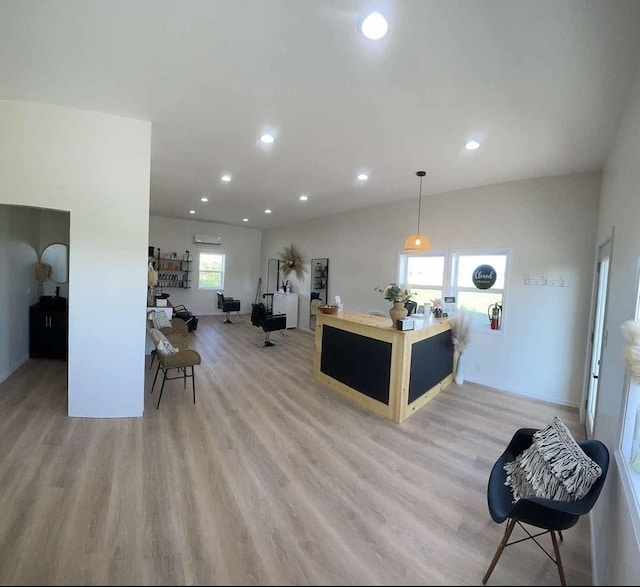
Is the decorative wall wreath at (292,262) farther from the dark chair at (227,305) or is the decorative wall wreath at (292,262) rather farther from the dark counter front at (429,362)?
the dark counter front at (429,362)

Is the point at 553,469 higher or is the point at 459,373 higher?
the point at 553,469

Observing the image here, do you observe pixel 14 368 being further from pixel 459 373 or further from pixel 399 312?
pixel 459 373

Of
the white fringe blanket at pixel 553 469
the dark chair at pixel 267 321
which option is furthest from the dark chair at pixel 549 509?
the dark chair at pixel 267 321

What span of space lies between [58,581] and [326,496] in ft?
6.22

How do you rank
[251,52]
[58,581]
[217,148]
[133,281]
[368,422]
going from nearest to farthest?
[58,581] → [251,52] → [133,281] → [368,422] → [217,148]

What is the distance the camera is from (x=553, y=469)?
160cm

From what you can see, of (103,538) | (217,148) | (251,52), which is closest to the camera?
(103,538)

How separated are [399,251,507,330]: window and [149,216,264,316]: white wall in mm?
6002

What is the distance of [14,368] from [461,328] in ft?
20.2

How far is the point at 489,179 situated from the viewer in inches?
161

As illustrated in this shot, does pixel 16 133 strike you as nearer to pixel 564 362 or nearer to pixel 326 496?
pixel 326 496

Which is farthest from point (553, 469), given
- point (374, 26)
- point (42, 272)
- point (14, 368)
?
point (42, 272)

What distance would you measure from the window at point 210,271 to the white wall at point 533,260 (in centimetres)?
638

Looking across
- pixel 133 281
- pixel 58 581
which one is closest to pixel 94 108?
pixel 133 281
